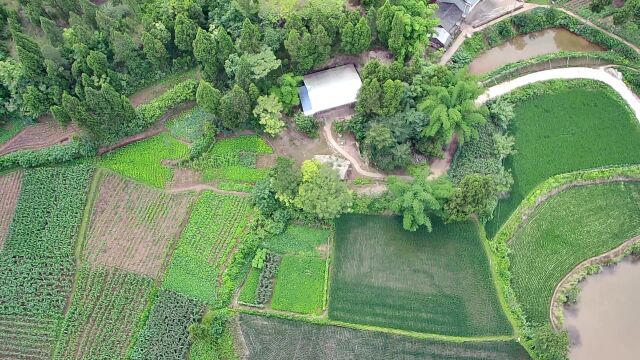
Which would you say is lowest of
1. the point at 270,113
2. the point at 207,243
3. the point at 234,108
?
the point at 207,243

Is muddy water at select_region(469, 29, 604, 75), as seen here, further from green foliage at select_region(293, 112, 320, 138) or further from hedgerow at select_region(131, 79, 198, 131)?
hedgerow at select_region(131, 79, 198, 131)

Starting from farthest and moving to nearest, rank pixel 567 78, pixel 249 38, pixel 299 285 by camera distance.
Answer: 1. pixel 567 78
2. pixel 249 38
3. pixel 299 285

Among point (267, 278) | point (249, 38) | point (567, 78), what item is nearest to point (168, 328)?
point (267, 278)

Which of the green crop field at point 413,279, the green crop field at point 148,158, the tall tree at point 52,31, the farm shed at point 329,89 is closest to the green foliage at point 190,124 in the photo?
the green crop field at point 148,158

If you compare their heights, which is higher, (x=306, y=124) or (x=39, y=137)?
→ (x=306, y=124)

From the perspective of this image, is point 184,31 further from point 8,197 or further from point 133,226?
Answer: point 8,197

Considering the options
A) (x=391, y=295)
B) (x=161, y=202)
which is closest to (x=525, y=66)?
(x=391, y=295)

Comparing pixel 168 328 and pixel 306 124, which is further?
pixel 306 124
